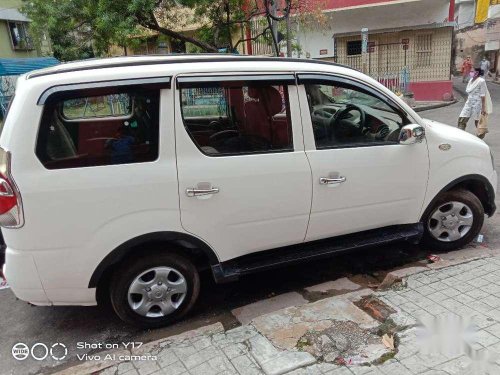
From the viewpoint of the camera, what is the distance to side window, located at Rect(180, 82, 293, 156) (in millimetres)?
3018

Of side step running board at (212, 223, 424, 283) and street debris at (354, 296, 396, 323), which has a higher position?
side step running board at (212, 223, 424, 283)

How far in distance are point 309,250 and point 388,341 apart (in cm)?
97

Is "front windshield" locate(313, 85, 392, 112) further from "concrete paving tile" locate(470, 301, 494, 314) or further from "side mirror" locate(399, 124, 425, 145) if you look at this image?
"concrete paving tile" locate(470, 301, 494, 314)

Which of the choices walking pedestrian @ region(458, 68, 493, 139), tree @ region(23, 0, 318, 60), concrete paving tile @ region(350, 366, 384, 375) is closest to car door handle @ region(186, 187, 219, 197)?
concrete paving tile @ region(350, 366, 384, 375)

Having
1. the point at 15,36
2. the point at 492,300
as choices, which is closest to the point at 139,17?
the point at 492,300

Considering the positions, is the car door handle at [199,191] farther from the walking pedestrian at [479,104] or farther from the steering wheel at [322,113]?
the walking pedestrian at [479,104]

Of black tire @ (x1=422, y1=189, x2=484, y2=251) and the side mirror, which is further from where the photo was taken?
black tire @ (x1=422, y1=189, x2=484, y2=251)

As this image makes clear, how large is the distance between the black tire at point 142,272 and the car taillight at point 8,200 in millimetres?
722

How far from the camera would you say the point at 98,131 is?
9.26 feet

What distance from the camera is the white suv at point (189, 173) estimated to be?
2.64 meters

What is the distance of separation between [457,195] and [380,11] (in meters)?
14.5

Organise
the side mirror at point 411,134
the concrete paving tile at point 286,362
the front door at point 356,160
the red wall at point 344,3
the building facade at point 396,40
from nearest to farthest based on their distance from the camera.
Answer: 1. the concrete paving tile at point 286,362
2. the front door at point 356,160
3. the side mirror at point 411,134
4. the red wall at point 344,3
5. the building facade at point 396,40

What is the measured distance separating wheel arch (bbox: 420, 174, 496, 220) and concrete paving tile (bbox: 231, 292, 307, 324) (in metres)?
1.37

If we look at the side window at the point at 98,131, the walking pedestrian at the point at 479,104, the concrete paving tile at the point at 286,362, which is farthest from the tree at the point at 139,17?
the concrete paving tile at the point at 286,362
